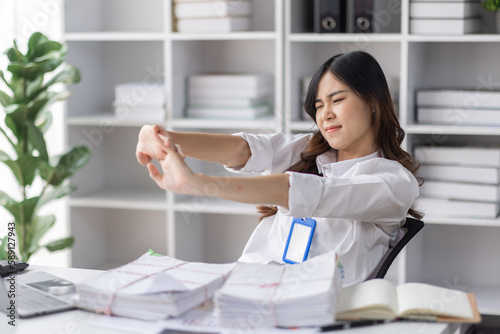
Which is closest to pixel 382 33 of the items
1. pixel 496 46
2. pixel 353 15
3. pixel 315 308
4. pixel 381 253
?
pixel 353 15

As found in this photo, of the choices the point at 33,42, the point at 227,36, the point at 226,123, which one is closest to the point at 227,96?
the point at 226,123

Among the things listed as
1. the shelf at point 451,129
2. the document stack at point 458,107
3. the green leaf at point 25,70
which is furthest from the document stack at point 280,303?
the green leaf at point 25,70

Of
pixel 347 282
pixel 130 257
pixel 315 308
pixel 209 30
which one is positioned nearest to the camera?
pixel 315 308

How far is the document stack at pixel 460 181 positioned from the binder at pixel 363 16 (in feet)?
1.90

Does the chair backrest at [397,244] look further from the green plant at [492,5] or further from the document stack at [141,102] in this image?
the document stack at [141,102]

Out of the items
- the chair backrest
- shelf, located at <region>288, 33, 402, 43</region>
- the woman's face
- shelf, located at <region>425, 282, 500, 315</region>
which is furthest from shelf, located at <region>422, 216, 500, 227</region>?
the woman's face

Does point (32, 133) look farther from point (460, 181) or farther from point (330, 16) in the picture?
point (460, 181)

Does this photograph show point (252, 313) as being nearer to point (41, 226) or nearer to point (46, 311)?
point (46, 311)

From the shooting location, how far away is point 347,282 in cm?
199

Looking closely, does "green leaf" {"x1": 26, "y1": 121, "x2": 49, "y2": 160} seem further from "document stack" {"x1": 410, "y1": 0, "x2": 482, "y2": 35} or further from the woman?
"document stack" {"x1": 410, "y1": 0, "x2": 482, "y2": 35}

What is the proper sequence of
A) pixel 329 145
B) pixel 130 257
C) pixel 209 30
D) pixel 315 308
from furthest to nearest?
pixel 130 257
pixel 209 30
pixel 329 145
pixel 315 308

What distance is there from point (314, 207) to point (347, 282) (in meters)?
0.31

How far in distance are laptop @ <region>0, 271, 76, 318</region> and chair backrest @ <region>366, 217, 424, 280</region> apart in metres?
0.81

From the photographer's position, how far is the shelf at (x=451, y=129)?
2988 mm
